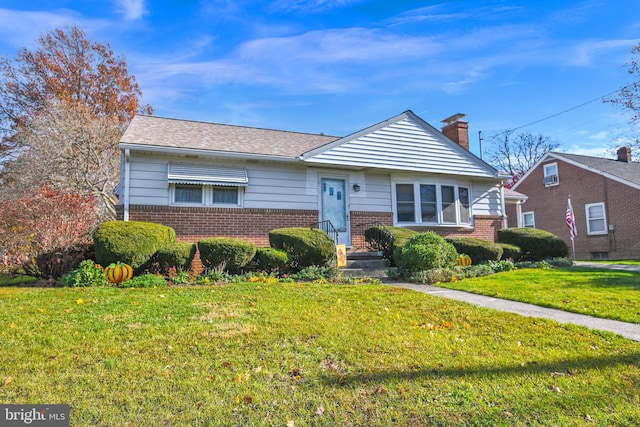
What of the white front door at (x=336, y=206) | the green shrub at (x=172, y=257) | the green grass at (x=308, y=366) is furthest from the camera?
the white front door at (x=336, y=206)

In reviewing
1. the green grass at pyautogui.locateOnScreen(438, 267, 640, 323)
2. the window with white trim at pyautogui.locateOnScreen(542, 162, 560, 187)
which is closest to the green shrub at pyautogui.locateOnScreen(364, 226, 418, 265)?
the green grass at pyautogui.locateOnScreen(438, 267, 640, 323)

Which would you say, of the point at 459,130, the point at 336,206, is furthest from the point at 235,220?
the point at 459,130

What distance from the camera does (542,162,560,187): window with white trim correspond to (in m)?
23.1

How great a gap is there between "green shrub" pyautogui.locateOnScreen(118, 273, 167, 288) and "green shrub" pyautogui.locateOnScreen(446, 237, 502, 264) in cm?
783

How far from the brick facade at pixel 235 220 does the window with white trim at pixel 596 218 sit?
14.9m

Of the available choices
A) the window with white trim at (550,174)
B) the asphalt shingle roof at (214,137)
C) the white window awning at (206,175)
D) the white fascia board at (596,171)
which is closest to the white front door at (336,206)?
the asphalt shingle roof at (214,137)

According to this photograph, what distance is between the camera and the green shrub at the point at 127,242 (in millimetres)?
7484

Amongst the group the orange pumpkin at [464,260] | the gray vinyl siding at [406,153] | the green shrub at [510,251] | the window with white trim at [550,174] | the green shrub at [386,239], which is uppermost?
the window with white trim at [550,174]

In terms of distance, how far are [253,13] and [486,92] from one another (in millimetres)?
9775

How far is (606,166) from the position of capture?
21.5 m

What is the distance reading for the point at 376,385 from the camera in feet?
10.5

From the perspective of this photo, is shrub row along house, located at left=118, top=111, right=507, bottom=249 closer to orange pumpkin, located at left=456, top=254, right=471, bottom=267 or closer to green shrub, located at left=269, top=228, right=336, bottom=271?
green shrub, located at left=269, top=228, right=336, bottom=271

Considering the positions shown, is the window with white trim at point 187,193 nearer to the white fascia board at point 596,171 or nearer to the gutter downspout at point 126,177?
the gutter downspout at point 126,177

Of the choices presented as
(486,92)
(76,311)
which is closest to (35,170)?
(76,311)
